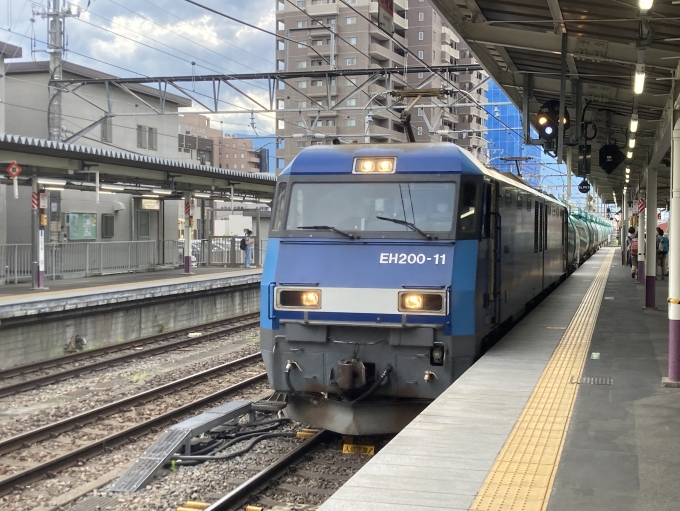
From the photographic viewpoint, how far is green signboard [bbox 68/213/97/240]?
86.1ft

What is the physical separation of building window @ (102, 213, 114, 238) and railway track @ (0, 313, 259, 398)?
31.3ft

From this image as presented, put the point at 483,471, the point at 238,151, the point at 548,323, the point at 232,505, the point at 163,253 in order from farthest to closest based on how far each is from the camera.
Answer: the point at 238,151, the point at 163,253, the point at 548,323, the point at 232,505, the point at 483,471

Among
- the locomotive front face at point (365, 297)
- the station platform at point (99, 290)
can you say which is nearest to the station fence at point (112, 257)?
the station platform at point (99, 290)

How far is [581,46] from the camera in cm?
1066

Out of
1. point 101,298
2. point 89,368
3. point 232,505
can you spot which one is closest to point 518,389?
point 232,505

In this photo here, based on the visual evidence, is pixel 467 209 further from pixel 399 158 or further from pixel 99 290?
pixel 99 290

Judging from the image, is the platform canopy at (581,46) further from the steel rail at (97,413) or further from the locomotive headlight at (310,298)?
the steel rail at (97,413)

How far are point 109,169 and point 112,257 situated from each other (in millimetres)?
4821

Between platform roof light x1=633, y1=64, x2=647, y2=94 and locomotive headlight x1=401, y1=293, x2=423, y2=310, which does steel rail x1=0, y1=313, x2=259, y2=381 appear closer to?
locomotive headlight x1=401, y1=293, x2=423, y2=310

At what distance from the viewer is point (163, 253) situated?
30.1m

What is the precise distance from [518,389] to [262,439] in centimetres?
308

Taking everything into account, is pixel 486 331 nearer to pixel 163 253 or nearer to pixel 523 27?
pixel 523 27

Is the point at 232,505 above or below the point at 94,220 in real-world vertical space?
below

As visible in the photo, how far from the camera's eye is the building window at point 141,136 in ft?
108
